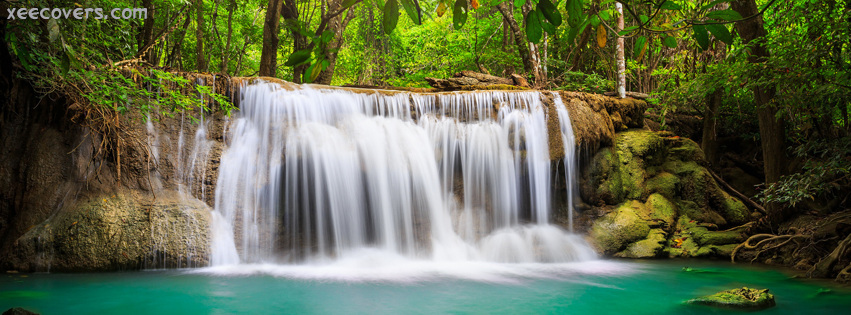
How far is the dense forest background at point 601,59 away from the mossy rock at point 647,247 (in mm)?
1783

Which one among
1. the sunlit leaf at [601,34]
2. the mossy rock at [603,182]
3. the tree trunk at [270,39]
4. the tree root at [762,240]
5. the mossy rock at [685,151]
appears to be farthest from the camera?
the tree trunk at [270,39]

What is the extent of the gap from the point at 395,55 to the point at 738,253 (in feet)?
43.0

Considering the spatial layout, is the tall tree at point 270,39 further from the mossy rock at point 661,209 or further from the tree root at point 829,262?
the tree root at point 829,262

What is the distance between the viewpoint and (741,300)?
200 inches

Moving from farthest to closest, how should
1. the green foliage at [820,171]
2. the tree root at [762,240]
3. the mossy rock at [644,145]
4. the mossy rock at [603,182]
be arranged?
the mossy rock at [644,145], the mossy rock at [603,182], the tree root at [762,240], the green foliage at [820,171]

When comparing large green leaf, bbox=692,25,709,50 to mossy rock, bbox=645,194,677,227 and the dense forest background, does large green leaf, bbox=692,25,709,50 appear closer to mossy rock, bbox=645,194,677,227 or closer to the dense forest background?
the dense forest background

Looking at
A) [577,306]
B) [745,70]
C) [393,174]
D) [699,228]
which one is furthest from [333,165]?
[699,228]

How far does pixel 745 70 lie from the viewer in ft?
20.6

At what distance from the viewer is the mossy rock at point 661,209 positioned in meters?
8.95

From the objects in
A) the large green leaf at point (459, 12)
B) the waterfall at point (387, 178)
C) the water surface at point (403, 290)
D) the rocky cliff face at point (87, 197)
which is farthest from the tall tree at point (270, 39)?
the large green leaf at point (459, 12)

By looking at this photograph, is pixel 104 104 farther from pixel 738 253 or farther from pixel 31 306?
pixel 738 253

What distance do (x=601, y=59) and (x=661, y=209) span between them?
673 cm

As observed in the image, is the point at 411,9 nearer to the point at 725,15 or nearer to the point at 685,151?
the point at 725,15

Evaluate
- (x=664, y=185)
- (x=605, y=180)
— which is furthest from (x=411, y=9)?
(x=664, y=185)
